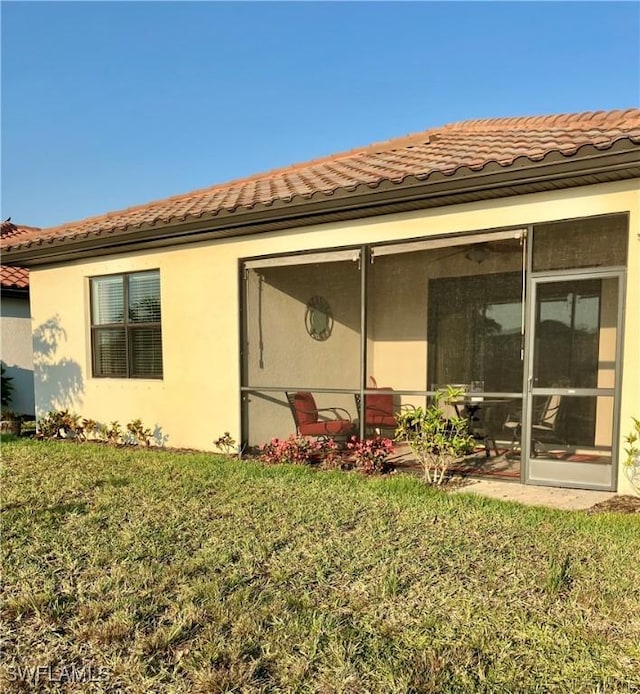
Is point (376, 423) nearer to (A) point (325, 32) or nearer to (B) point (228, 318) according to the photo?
(B) point (228, 318)

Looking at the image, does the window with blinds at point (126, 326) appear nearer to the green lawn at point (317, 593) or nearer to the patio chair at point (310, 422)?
the patio chair at point (310, 422)

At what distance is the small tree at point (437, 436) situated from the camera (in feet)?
17.2

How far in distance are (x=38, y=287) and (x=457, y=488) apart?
330 inches

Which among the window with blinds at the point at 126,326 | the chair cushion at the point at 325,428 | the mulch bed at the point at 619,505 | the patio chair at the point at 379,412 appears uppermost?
the window with blinds at the point at 126,326

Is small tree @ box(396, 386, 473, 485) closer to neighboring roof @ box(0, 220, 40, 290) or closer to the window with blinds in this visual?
the window with blinds

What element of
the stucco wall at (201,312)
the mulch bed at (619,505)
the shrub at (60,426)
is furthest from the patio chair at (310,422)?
the shrub at (60,426)

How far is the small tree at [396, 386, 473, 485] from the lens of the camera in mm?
5254

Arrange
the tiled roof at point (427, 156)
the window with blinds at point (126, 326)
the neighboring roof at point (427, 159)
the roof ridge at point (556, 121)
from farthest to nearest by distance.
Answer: the window with blinds at point (126, 326)
the roof ridge at point (556, 121)
the tiled roof at point (427, 156)
the neighboring roof at point (427, 159)

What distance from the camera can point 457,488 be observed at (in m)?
5.24

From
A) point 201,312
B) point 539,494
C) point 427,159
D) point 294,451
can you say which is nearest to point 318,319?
point 201,312

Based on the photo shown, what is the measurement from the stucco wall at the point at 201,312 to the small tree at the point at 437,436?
1613 millimetres

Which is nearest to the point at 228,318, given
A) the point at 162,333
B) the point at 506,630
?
the point at 162,333

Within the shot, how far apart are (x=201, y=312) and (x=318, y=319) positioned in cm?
237

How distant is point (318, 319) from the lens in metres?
8.71
